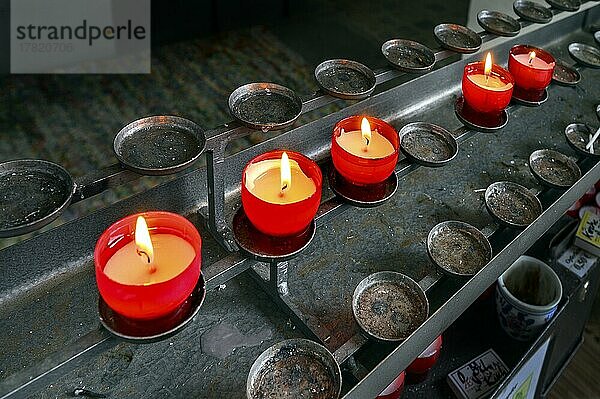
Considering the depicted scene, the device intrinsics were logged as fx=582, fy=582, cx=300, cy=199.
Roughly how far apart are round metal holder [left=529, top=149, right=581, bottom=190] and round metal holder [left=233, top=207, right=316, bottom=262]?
0.47 metres

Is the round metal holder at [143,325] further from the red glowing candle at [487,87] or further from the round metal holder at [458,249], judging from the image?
the red glowing candle at [487,87]

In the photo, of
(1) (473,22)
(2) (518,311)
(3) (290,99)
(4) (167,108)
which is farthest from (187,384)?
(1) (473,22)

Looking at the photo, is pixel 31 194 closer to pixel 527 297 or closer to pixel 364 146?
pixel 364 146

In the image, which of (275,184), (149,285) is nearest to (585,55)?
(275,184)

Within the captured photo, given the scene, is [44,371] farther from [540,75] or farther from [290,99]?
[540,75]

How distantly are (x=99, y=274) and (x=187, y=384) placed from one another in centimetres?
23

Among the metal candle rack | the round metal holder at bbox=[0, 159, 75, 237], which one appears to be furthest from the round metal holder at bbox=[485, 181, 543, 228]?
the round metal holder at bbox=[0, 159, 75, 237]

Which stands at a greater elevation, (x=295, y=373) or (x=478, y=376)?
(x=295, y=373)

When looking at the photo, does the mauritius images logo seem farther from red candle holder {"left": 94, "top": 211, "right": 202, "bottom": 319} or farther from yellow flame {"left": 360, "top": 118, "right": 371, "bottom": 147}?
red candle holder {"left": 94, "top": 211, "right": 202, "bottom": 319}

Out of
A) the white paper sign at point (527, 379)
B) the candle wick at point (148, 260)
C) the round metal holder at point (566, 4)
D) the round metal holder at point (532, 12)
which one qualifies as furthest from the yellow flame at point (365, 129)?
the round metal holder at point (566, 4)

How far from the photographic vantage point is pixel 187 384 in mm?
675

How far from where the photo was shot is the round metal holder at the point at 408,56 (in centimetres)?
90

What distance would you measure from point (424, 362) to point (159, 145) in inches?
19.7

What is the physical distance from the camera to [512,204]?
0.90 meters
